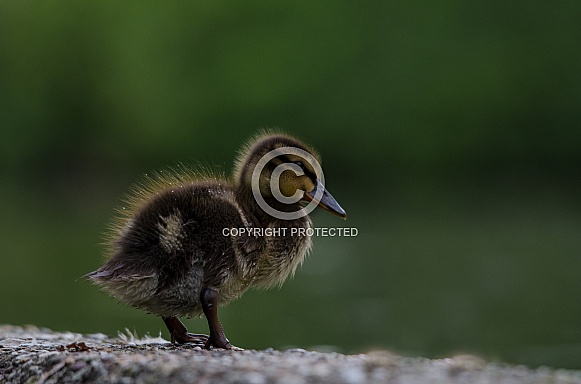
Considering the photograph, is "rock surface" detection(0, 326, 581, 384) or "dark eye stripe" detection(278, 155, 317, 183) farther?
"dark eye stripe" detection(278, 155, 317, 183)

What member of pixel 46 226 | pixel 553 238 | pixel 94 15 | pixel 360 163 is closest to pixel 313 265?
pixel 553 238

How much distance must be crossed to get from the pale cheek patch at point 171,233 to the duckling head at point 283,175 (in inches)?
21.9

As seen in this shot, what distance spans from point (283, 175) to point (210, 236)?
643 millimetres

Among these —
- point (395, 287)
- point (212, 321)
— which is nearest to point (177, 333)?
point (212, 321)

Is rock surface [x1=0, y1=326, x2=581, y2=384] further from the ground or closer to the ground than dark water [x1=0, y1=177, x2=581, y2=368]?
closer to the ground

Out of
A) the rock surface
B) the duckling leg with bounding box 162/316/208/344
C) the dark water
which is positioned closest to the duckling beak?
the duckling leg with bounding box 162/316/208/344

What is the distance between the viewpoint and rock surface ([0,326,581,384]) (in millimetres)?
3492

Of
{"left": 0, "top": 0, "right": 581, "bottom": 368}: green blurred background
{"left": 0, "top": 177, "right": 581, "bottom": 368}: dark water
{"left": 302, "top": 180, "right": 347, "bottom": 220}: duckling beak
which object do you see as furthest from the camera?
{"left": 0, "top": 0, "right": 581, "bottom": 368}: green blurred background

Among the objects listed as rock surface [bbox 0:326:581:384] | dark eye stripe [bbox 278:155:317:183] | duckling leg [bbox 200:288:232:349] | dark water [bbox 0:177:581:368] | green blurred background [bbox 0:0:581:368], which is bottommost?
rock surface [bbox 0:326:581:384]

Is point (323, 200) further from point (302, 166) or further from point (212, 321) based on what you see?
point (212, 321)

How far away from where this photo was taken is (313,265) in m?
15.8

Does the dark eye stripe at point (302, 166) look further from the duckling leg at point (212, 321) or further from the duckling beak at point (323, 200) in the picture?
the duckling leg at point (212, 321)

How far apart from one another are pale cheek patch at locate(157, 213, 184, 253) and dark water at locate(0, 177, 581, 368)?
12.3 ft

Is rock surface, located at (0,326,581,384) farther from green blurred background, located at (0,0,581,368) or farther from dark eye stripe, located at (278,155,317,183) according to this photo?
green blurred background, located at (0,0,581,368)
